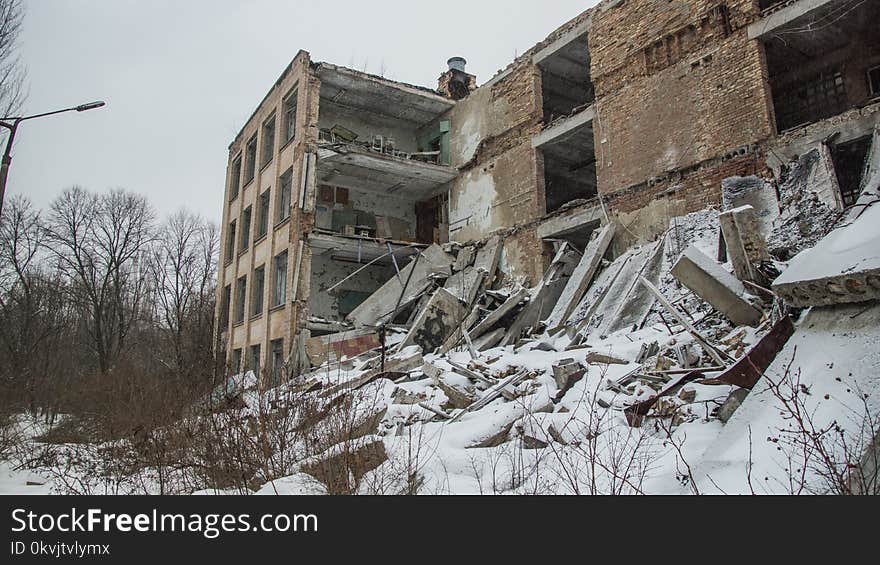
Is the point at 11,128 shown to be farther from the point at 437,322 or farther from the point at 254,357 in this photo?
the point at 254,357

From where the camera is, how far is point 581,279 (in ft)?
39.2

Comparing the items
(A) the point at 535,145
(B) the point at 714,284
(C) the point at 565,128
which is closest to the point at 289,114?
(A) the point at 535,145

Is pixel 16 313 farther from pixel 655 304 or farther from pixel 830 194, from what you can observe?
pixel 830 194

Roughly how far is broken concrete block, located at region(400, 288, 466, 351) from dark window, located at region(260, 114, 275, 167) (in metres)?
11.5

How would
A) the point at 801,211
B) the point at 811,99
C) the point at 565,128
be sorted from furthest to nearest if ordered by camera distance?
1. the point at 565,128
2. the point at 811,99
3. the point at 801,211

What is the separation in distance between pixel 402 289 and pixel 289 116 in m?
8.30

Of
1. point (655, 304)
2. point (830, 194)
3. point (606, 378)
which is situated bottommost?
point (606, 378)

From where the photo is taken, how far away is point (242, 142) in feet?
82.2

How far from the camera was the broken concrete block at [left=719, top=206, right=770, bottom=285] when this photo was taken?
659cm

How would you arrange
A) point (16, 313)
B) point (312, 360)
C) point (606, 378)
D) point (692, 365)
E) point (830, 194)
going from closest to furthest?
point (692, 365)
point (606, 378)
point (830, 194)
point (312, 360)
point (16, 313)

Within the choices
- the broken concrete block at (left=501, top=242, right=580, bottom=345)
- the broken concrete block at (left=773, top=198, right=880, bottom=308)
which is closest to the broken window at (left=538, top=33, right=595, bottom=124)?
the broken concrete block at (left=501, top=242, right=580, bottom=345)

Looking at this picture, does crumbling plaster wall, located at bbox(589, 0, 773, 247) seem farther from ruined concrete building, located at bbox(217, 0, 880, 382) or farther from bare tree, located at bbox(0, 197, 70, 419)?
bare tree, located at bbox(0, 197, 70, 419)

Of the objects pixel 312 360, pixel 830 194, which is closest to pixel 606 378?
pixel 830 194
